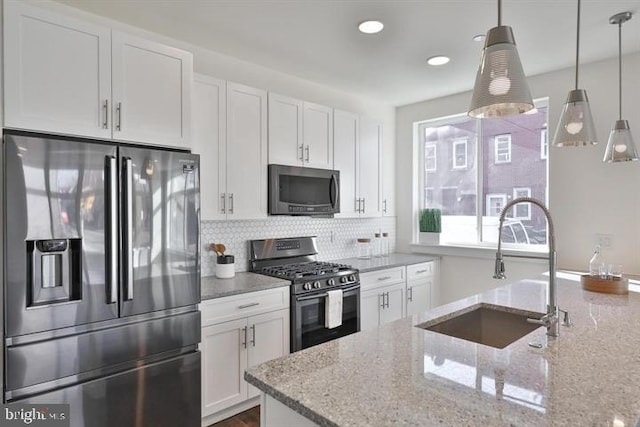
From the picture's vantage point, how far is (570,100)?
6.01 feet

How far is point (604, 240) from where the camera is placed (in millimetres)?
3107

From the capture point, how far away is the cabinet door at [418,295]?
150 inches

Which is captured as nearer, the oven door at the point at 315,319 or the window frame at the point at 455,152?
the oven door at the point at 315,319

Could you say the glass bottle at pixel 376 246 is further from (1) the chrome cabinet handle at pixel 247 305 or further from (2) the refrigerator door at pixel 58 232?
(2) the refrigerator door at pixel 58 232

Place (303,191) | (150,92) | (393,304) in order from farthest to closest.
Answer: (393,304) → (303,191) → (150,92)

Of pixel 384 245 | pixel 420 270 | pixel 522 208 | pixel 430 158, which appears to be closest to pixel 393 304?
pixel 420 270

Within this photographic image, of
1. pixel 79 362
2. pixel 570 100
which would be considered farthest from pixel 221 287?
pixel 570 100

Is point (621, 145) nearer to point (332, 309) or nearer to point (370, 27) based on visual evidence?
point (370, 27)

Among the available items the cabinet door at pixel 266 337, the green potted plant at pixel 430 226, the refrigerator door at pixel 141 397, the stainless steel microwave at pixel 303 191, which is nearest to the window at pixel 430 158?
the green potted plant at pixel 430 226

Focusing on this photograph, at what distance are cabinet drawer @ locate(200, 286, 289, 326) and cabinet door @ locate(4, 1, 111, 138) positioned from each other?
1.17 metres

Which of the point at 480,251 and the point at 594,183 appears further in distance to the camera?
the point at 480,251

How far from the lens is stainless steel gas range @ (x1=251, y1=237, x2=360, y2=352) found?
2.79 meters

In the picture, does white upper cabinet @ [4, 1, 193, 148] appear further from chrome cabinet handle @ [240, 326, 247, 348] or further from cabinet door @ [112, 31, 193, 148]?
chrome cabinet handle @ [240, 326, 247, 348]

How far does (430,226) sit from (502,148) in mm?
1083
